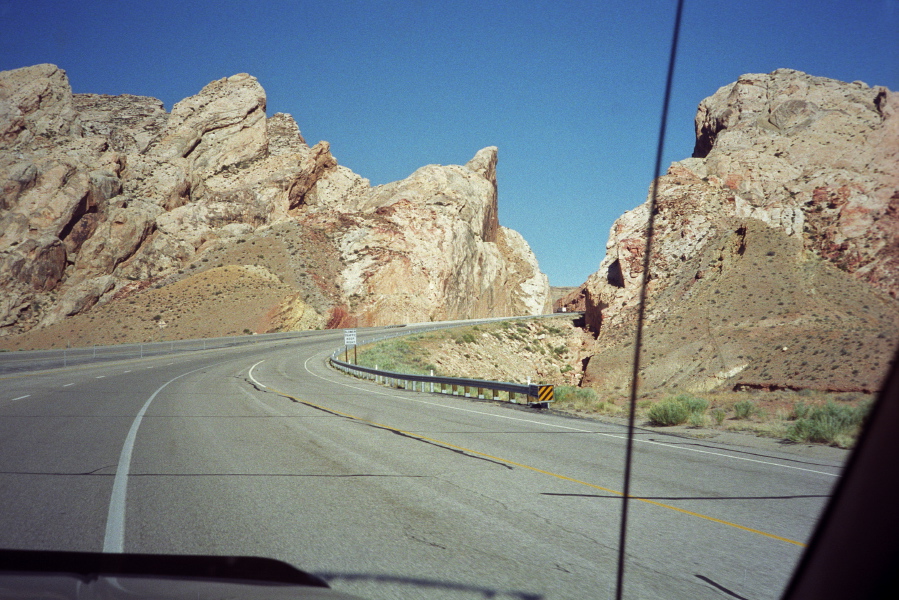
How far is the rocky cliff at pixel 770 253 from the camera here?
105 inches

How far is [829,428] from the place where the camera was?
1167cm

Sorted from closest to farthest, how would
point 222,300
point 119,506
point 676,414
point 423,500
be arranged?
point 119,506 < point 423,500 < point 676,414 < point 222,300

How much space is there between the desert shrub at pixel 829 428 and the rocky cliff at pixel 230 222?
212ft

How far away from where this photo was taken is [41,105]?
92750 mm

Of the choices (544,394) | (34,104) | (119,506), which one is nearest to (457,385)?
(544,394)

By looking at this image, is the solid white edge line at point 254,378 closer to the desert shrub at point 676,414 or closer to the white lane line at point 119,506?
the white lane line at point 119,506

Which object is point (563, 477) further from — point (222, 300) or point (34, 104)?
point (34, 104)

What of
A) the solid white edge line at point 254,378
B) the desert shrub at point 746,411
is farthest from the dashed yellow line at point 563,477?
the solid white edge line at point 254,378

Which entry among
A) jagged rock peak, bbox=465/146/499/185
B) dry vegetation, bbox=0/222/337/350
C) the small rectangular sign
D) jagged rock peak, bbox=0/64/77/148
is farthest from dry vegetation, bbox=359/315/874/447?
jagged rock peak, bbox=0/64/77/148

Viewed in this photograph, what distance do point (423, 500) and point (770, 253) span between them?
87.1ft

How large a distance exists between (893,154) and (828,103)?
5.31 metres

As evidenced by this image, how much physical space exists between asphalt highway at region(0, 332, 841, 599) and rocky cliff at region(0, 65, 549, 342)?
2421 inches

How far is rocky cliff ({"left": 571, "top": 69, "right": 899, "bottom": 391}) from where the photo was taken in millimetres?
2664

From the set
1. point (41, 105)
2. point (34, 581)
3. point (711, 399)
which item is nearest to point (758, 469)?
point (34, 581)
